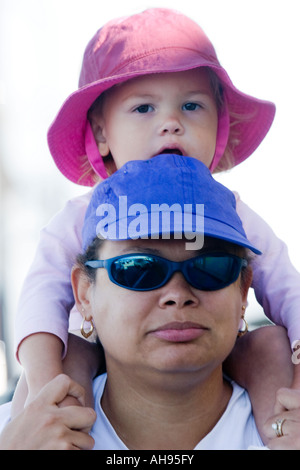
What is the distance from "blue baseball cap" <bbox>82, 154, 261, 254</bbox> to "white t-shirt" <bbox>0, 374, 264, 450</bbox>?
1.71 ft

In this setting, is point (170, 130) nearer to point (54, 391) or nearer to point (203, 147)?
point (203, 147)

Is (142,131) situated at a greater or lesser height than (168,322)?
greater

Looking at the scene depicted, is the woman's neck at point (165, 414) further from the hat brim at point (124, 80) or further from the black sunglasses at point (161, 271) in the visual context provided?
the hat brim at point (124, 80)

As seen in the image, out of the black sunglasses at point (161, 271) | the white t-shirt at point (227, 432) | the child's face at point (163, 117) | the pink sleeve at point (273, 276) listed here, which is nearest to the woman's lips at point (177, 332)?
the black sunglasses at point (161, 271)

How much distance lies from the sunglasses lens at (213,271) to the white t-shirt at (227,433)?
1.48 ft

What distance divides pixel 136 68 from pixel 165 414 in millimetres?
1234

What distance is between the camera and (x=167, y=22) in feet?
7.87

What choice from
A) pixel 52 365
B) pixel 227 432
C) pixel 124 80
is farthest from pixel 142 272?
pixel 124 80

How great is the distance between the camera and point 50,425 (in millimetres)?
1663

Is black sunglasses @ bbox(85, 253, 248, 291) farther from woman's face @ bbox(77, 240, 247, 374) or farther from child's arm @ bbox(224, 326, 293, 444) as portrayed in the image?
child's arm @ bbox(224, 326, 293, 444)

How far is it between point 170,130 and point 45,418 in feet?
3.53

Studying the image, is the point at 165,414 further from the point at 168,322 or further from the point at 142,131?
the point at 142,131

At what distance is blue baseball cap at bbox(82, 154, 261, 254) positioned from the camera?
176cm

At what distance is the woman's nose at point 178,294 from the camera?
5.61 feet
